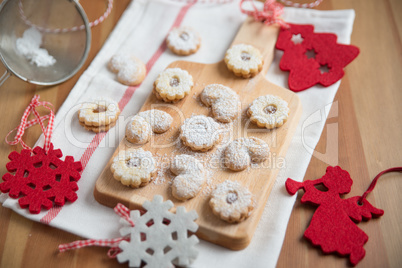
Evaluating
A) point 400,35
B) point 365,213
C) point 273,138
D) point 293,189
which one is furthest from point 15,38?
point 400,35

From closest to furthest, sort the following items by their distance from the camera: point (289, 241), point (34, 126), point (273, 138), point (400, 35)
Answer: point (289, 241)
point (273, 138)
point (34, 126)
point (400, 35)

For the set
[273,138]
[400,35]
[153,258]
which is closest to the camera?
[153,258]

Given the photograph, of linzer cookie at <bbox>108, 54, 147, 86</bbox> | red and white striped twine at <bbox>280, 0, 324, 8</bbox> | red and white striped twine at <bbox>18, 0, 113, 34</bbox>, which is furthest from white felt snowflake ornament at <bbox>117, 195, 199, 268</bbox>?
red and white striped twine at <bbox>280, 0, 324, 8</bbox>

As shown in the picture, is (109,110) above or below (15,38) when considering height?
below

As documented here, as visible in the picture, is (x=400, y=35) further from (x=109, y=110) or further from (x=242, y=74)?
(x=109, y=110)

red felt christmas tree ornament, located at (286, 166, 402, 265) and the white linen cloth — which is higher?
the white linen cloth

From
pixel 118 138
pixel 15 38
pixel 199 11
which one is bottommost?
pixel 118 138

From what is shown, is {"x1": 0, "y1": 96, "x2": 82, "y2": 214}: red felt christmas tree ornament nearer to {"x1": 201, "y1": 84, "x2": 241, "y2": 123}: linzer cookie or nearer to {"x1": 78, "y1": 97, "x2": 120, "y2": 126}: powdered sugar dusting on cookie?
{"x1": 78, "y1": 97, "x2": 120, "y2": 126}: powdered sugar dusting on cookie
